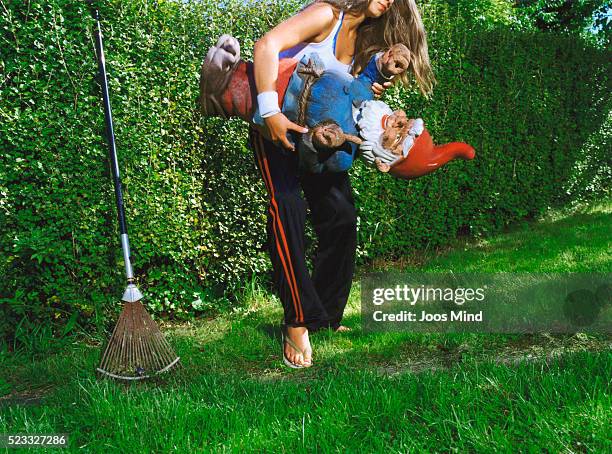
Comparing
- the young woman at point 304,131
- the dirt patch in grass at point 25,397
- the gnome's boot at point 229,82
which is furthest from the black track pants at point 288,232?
the dirt patch in grass at point 25,397

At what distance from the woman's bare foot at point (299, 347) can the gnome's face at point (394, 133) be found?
1.05 m

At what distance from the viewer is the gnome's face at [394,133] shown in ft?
8.87

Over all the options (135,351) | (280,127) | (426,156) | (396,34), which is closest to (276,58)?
(280,127)

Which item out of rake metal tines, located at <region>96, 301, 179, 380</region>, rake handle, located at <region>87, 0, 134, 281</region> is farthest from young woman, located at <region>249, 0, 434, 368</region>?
rake handle, located at <region>87, 0, 134, 281</region>

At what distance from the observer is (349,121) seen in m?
2.71

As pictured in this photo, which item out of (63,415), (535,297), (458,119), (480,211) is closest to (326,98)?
(63,415)

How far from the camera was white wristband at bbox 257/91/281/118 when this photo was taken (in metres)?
2.70

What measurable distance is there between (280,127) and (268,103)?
119 mm

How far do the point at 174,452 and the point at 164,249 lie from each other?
6.74 feet

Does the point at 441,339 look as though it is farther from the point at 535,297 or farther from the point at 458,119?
the point at 458,119

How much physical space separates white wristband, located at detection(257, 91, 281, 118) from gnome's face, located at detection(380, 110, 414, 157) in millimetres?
489

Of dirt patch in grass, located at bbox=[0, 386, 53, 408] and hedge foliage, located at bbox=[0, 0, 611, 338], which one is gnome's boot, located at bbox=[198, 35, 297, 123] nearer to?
hedge foliage, located at bbox=[0, 0, 611, 338]

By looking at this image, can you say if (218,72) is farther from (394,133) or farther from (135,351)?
(135,351)

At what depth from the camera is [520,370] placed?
248cm
